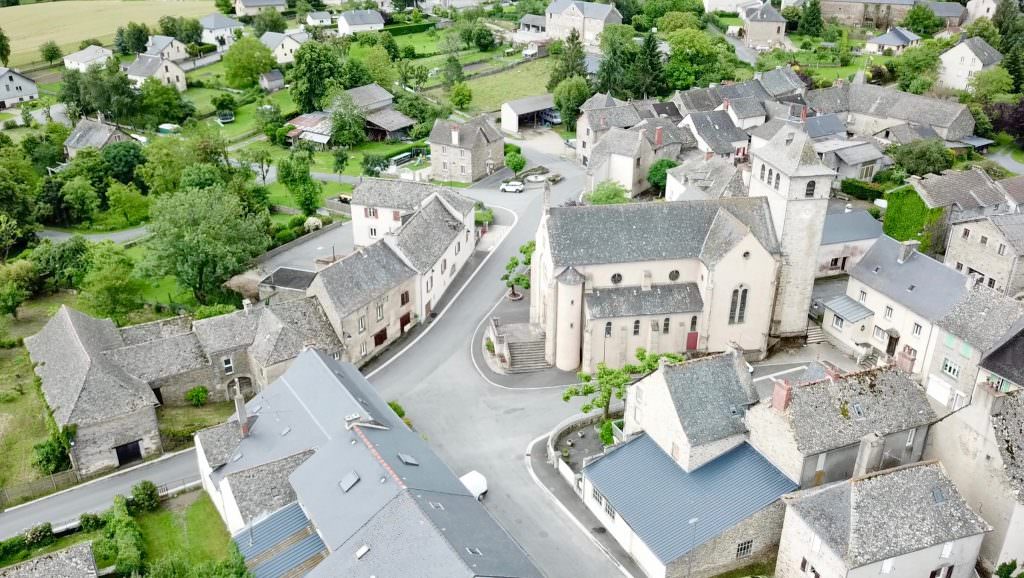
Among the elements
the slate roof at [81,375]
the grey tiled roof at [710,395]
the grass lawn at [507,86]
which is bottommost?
the grass lawn at [507,86]

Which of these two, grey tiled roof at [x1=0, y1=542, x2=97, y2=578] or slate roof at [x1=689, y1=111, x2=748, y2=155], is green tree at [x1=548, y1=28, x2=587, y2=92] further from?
grey tiled roof at [x1=0, y1=542, x2=97, y2=578]

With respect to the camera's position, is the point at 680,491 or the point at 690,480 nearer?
the point at 680,491

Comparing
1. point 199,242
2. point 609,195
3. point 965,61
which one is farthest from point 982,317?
point 965,61

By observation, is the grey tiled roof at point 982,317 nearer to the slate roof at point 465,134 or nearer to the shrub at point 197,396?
the shrub at point 197,396

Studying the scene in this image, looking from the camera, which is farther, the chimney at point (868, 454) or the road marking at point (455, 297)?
the road marking at point (455, 297)

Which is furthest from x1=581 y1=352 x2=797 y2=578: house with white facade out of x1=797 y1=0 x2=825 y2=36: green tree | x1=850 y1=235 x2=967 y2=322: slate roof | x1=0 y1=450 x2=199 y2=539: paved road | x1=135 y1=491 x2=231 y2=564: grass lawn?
x1=797 y1=0 x2=825 y2=36: green tree

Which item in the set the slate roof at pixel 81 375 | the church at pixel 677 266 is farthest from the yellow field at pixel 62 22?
the church at pixel 677 266

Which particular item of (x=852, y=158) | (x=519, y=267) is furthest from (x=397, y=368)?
(x=852, y=158)

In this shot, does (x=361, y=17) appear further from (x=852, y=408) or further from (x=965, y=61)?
(x=852, y=408)
